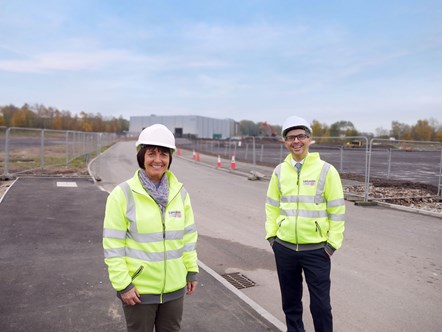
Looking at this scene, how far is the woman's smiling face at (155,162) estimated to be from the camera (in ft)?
8.31

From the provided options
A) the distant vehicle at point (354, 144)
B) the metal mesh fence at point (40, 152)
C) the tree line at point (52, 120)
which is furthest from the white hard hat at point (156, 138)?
the tree line at point (52, 120)

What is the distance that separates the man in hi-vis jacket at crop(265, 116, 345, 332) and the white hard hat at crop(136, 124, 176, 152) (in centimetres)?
128

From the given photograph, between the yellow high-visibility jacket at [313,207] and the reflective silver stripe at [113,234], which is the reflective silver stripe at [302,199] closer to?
the yellow high-visibility jacket at [313,207]

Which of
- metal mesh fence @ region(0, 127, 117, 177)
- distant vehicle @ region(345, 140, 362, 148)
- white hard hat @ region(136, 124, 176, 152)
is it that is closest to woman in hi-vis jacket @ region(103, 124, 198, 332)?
white hard hat @ region(136, 124, 176, 152)

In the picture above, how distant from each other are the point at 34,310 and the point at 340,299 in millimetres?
3458

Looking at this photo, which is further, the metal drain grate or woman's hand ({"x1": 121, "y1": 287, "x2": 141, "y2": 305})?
the metal drain grate

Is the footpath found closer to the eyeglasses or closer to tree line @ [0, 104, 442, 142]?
the eyeglasses

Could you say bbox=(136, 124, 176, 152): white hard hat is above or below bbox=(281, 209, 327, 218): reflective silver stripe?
above

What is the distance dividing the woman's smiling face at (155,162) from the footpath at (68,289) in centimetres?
184

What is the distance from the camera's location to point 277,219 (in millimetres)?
3516

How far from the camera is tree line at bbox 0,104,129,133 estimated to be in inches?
2761

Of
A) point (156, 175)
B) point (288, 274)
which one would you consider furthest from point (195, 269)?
point (288, 274)

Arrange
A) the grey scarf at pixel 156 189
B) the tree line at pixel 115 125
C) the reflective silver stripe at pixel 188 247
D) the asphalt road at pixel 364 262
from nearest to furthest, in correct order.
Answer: the grey scarf at pixel 156 189
the reflective silver stripe at pixel 188 247
the asphalt road at pixel 364 262
the tree line at pixel 115 125

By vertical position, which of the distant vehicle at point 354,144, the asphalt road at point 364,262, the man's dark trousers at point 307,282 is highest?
the distant vehicle at point 354,144
